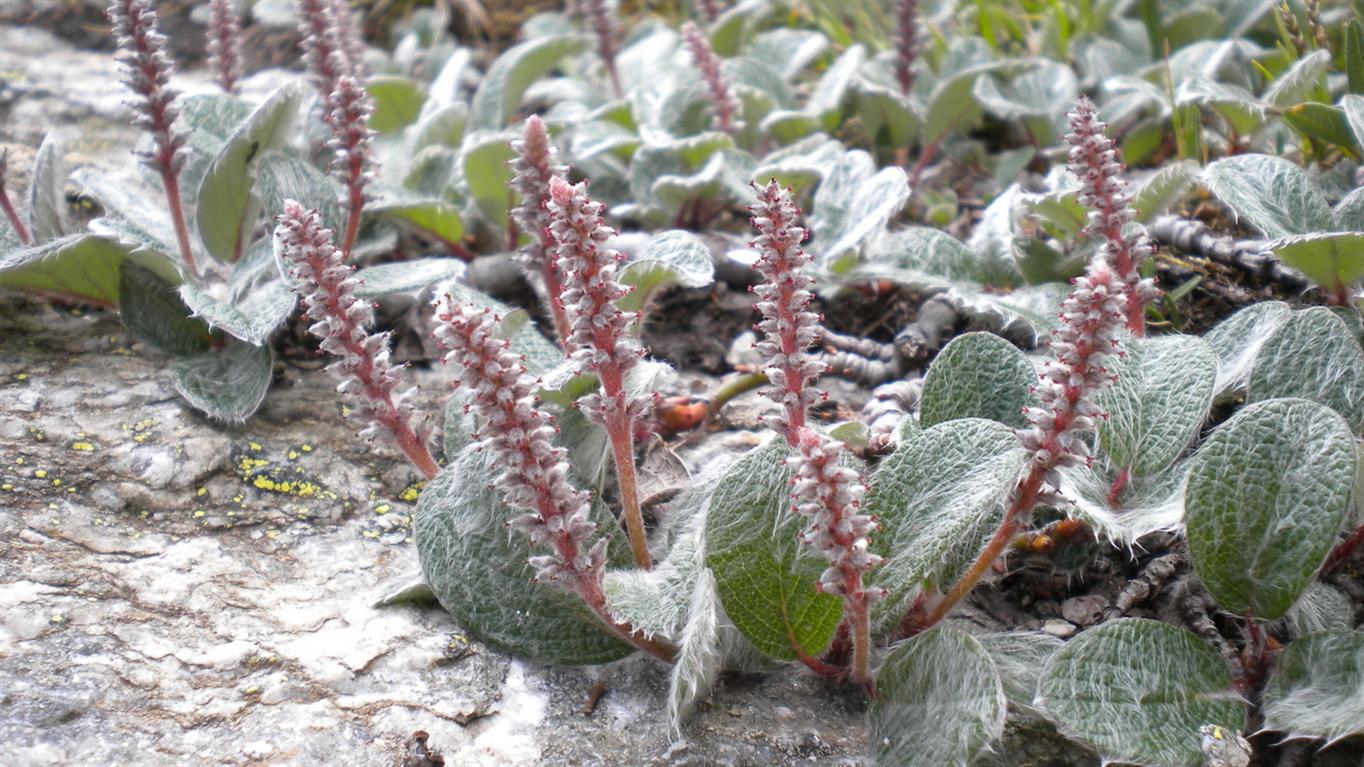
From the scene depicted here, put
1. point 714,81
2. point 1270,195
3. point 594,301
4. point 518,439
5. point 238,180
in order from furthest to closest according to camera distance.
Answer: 1. point 714,81
2. point 238,180
3. point 1270,195
4. point 594,301
5. point 518,439

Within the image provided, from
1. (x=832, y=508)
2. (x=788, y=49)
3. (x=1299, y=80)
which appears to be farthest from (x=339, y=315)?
(x=788, y=49)

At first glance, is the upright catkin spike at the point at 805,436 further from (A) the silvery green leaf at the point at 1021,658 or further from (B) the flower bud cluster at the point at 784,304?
(A) the silvery green leaf at the point at 1021,658

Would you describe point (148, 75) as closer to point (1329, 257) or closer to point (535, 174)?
point (535, 174)

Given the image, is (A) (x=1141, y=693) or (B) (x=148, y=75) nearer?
(A) (x=1141, y=693)

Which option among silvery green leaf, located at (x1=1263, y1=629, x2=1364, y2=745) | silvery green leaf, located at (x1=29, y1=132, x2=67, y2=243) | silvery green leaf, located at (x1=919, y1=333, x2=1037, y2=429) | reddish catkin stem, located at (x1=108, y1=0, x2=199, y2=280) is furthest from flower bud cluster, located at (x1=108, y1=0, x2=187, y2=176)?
silvery green leaf, located at (x1=1263, y1=629, x2=1364, y2=745)

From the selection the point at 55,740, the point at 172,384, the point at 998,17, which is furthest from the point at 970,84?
the point at 55,740

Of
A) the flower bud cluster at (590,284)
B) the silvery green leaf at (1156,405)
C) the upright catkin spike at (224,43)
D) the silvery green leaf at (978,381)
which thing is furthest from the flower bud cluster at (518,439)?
the upright catkin spike at (224,43)

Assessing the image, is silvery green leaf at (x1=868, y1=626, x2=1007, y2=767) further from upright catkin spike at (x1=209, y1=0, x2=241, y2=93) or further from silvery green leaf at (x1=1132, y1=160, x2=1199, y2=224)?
upright catkin spike at (x1=209, y1=0, x2=241, y2=93)
